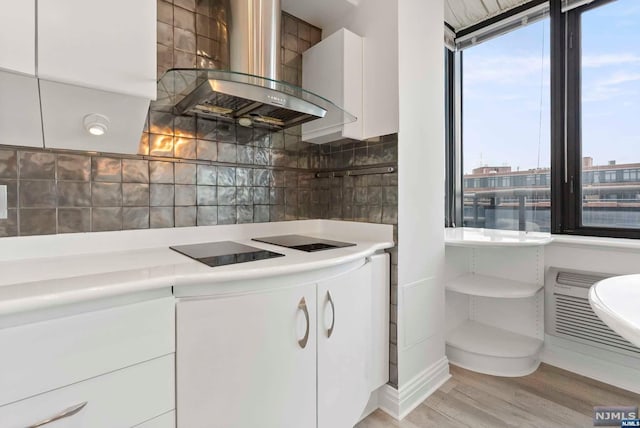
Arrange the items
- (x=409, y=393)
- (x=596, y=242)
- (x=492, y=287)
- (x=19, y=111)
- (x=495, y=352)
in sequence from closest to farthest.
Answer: (x=19, y=111), (x=409, y=393), (x=596, y=242), (x=495, y=352), (x=492, y=287)

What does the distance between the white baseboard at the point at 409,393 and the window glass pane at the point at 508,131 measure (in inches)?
53.6

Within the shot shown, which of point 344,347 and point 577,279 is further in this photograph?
point 577,279

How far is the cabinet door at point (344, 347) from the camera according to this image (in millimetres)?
1195

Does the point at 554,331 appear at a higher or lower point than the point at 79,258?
lower

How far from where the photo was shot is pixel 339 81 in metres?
1.65

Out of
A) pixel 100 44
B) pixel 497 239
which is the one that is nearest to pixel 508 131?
pixel 497 239

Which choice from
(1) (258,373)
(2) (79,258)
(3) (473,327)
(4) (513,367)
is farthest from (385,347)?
(2) (79,258)

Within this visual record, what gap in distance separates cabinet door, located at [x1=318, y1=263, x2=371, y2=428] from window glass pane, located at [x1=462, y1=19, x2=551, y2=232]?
63.7 inches

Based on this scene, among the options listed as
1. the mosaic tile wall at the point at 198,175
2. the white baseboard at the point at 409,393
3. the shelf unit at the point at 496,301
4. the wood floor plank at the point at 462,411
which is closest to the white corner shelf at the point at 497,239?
the shelf unit at the point at 496,301

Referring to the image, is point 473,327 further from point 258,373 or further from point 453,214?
point 258,373

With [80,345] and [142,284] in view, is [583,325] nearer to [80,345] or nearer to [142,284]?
[142,284]

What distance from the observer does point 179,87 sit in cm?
122

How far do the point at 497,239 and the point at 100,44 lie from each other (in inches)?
87.9

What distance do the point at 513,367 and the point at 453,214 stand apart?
1.28m
